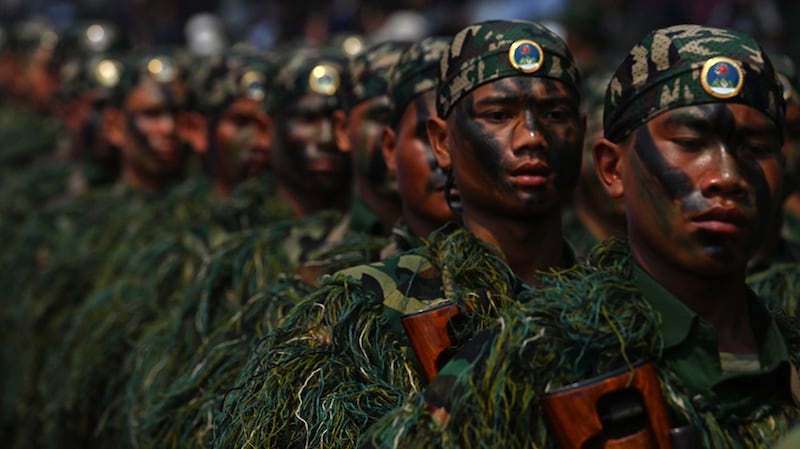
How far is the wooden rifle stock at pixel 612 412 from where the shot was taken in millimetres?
3744

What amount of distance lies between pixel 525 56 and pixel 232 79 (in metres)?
3.91

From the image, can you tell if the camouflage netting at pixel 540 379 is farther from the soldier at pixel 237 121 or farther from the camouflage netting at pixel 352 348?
the soldier at pixel 237 121

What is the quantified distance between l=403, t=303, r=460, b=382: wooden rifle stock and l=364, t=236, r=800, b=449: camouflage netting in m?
0.46

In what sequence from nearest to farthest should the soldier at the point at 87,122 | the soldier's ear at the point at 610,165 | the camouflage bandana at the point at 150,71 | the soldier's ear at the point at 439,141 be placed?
the soldier's ear at the point at 610,165, the soldier's ear at the point at 439,141, the camouflage bandana at the point at 150,71, the soldier at the point at 87,122

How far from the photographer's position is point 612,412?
3781mm

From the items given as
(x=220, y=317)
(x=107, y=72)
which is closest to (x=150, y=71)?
(x=107, y=72)

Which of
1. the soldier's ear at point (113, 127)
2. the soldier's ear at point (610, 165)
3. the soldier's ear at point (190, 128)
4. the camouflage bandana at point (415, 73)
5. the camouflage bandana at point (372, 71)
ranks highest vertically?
the soldier's ear at point (610, 165)

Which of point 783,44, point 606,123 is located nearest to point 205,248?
A: point 606,123

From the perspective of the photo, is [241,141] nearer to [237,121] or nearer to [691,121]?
[237,121]

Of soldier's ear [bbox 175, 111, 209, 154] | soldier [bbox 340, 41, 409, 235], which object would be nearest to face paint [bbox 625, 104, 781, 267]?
soldier [bbox 340, 41, 409, 235]

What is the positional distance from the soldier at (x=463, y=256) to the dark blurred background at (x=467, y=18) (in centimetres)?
519

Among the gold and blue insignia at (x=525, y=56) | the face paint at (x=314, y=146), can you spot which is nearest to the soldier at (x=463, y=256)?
the gold and blue insignia at (x=525, y=56)

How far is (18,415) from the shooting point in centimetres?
838

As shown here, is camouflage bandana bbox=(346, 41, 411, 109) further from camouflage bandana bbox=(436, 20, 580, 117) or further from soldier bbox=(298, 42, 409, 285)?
camouflage bandana bbox=(436, 20, 580, 117)
